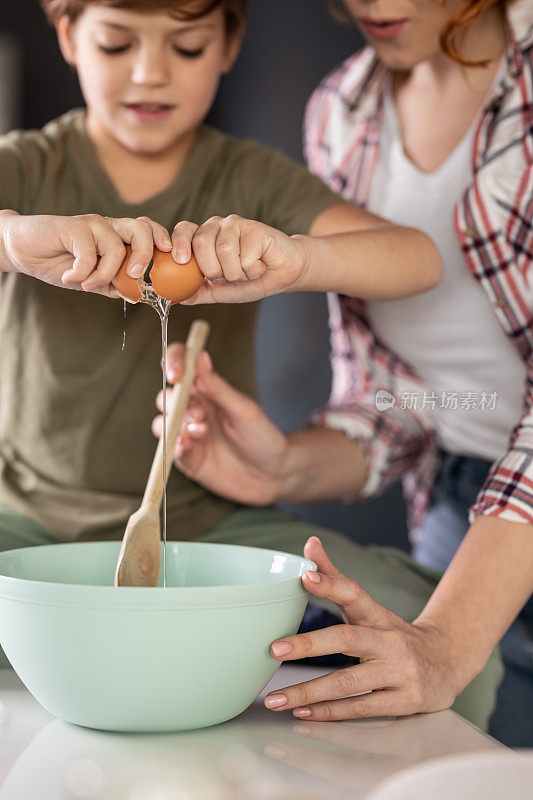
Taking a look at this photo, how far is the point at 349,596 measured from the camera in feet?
1.92

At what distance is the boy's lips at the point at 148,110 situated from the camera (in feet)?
2.57

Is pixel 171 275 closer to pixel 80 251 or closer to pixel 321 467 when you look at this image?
pixel 80 251

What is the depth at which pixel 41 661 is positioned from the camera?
1.69 ft

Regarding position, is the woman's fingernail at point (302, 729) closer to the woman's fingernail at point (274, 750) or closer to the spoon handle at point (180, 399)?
the woman's fingernail at point (274, 750)

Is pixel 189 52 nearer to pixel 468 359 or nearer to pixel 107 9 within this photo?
pixel 107 9

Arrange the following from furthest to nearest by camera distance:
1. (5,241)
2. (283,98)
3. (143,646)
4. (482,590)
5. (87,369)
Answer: (283,98) < (87,369) < (482,590) < (5,241) < (143,646)

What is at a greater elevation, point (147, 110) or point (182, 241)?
point (147, 110)

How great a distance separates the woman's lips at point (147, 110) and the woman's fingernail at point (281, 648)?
48cm

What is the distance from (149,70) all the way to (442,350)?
464 mm

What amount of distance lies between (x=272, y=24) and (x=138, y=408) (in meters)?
0.79

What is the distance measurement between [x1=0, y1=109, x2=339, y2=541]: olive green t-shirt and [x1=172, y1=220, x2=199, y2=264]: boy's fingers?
262 millimetres

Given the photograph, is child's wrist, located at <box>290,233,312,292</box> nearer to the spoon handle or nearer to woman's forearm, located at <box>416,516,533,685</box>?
the spoon handle

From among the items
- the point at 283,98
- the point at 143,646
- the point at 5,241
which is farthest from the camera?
the point at 283,98

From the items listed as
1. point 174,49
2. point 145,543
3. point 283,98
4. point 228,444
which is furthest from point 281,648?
point 283,98
